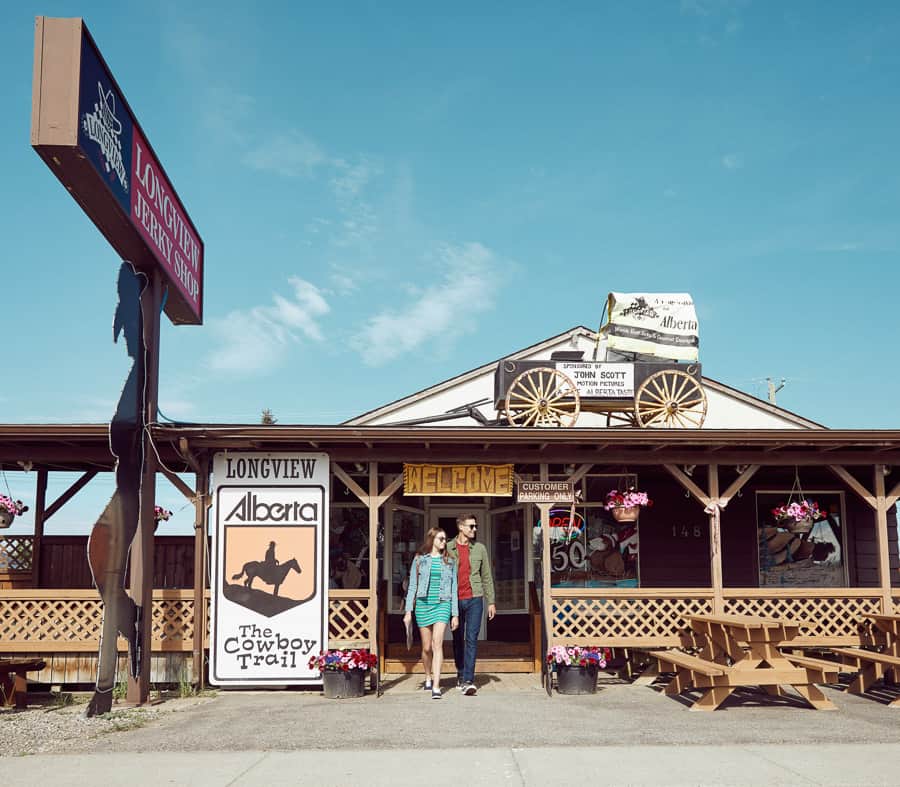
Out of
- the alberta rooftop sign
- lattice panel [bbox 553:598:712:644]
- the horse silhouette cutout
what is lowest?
lattice panel [bbox 553:598:712:644]

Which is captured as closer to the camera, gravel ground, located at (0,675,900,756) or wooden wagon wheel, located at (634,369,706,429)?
gravel ground, located at (0,675,900,756)

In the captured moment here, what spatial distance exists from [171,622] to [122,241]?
4555mm

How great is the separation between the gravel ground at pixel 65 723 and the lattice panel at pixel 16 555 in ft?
10.3

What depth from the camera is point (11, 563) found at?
43.5 feet

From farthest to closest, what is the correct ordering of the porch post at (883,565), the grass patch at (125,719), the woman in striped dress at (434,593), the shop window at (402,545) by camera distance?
the shop window at (402,545), the porch post at (883,565), the woman in striped dress at (434,593), the grass patch at (125,719)

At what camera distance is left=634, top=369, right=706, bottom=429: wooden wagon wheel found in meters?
15.6

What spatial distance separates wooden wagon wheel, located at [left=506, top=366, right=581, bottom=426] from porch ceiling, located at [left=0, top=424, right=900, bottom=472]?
3.60 meters

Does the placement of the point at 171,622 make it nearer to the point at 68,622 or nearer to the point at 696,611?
the point at 68,622

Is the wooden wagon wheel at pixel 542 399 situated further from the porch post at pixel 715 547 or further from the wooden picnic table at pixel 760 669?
the wooden picnic table at pixel 760 669

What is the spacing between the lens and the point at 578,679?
10.4 meters

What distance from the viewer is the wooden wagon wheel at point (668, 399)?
15.6 m

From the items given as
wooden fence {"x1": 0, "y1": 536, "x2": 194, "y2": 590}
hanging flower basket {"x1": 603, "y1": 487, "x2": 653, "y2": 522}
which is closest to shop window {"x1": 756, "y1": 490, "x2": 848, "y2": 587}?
hanging flower basket {"x1": 603, "y1": 487, "x2": 653, "y2": 522}

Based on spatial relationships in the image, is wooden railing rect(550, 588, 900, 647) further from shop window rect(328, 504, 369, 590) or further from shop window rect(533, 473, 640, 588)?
shop window rect(328, 504, 369, 590)

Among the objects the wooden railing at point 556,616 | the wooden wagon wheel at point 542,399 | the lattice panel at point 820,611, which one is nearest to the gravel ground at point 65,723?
the wooden railing at point 556,616
